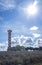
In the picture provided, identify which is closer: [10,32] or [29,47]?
[29,47]

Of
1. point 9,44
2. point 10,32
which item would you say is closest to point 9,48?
point 9,44

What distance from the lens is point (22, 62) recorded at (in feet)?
158

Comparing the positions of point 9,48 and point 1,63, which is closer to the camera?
point 1,63

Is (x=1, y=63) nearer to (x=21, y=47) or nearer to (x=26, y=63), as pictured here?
(x=26, y=63)

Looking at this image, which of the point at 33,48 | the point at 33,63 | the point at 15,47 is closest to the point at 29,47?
the point at 33,48

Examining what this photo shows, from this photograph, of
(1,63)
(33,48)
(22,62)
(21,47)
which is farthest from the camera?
(21,47)

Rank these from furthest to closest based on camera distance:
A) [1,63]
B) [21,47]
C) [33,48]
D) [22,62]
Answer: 1. [21,47]
2. [33,48]
3. [22,62]
4. [1,63]

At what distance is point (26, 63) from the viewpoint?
47.6 m

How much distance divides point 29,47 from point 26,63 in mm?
43044

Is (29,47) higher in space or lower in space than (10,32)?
lower

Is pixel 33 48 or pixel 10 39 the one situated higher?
pixel 10 39

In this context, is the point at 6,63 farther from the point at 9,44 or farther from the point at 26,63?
the point at 9,44

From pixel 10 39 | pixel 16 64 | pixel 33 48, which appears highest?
pixel 10 39

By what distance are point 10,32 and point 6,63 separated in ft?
175
